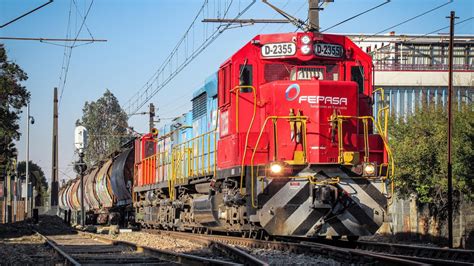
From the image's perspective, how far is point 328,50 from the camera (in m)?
12.5

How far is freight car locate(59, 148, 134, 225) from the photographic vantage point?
85.3 feet

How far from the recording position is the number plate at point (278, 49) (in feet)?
40.4

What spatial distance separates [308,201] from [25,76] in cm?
2761

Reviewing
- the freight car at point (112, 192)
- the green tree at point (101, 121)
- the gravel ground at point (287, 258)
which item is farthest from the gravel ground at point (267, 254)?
the green tree at point (101, 121)

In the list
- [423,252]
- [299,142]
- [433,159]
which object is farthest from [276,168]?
[433,159]

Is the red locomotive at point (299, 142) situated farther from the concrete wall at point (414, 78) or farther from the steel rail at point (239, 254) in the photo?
the concrete wall at point (414, 78)

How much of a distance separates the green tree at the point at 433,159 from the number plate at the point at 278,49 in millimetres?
8175

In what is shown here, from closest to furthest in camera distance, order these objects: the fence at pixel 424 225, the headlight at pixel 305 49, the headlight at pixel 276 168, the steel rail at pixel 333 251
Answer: the steel rail at pixel 333 251 → the headlight at pixel 276 168 → the headlight at pixel 305 49 → the fence at pixel 424 225

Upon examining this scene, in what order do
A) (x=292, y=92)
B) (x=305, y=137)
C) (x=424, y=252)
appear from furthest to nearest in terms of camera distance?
(x=292, y=92) < (x=305, y=137) < (x=424, y=252)

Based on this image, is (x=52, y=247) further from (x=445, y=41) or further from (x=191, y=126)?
(x=445, y=41)

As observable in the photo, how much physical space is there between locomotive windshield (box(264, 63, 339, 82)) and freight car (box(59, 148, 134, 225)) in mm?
14161

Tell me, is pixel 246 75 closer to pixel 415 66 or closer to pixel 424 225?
pixel 424 225

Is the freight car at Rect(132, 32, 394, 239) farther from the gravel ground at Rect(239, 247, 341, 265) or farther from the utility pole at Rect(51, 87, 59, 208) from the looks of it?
the utility pole at Rect(51, 87, 59, 208)

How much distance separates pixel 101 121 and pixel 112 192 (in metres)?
60.6
